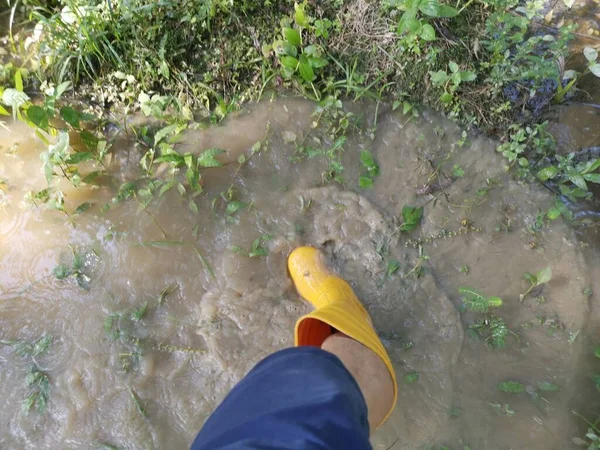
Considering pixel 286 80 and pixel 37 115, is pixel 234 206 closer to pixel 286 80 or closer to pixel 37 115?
pixel 286 80

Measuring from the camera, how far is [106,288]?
2082 millimetres

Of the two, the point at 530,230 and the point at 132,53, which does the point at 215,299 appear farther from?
the point at 530,230

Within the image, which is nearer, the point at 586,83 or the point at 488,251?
the point at 488,251

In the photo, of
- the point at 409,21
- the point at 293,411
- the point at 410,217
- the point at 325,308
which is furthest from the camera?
the point at 410,217

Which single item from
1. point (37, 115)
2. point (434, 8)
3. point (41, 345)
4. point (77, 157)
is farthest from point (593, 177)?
point (41, 345)

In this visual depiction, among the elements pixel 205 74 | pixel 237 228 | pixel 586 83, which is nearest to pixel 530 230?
pixel 586 83

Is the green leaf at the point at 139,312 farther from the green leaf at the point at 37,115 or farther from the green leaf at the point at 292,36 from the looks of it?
the green leaf at the point at 292,36

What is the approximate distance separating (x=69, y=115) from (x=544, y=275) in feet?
8.30

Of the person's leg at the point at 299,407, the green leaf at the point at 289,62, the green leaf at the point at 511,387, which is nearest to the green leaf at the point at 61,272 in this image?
the person's leg at the point at 299,407

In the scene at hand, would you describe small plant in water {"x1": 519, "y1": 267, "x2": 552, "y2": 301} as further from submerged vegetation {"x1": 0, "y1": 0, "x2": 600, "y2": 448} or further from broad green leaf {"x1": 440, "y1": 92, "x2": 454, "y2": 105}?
broad green leaf {"x1": 440, "y1": 92, "x2": 454, "y2": 105}

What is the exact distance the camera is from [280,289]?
7.17 ft

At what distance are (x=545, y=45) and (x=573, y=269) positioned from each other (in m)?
1.39

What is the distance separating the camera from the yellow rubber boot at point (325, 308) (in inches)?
69.8

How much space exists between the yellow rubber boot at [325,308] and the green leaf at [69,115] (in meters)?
1.28
